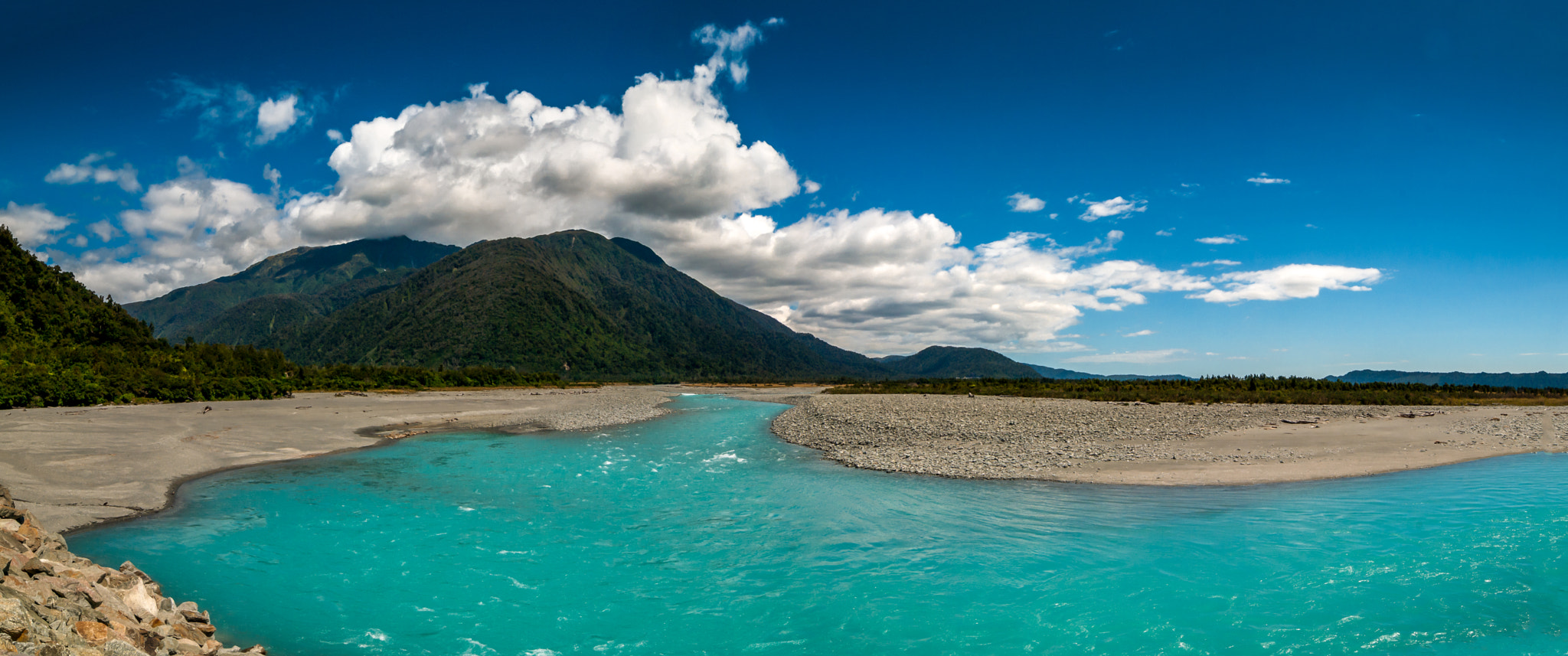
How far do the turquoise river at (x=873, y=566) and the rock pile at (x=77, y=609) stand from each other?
124 centimetres

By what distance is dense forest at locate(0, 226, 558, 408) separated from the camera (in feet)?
114

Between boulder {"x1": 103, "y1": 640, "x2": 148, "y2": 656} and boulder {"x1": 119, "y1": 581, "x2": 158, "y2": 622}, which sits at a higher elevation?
boulder {"x1": 103, "y1": 640, "x2": 148, "y2": 656}

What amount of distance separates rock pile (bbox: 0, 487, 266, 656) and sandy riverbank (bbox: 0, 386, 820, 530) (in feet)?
21.6

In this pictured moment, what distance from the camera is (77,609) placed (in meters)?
6.42

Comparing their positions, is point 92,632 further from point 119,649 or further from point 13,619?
point 13,619

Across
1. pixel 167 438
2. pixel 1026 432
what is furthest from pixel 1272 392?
pixel 167 438

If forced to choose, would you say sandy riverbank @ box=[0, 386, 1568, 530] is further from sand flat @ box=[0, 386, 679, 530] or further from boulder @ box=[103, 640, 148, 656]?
boulder @ box=[103, 640, 148, 656]

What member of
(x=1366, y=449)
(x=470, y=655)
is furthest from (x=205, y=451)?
(x=1366, y=449)

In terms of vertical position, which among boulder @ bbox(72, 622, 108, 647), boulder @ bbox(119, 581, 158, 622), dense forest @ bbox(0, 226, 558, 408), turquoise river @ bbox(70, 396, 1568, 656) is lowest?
turquoise river @ bbox(70, 396, 1568, 656)

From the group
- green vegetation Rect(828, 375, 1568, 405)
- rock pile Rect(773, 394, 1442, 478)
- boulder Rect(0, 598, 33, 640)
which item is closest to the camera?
boulder Rect(0, 598, 33, 640)

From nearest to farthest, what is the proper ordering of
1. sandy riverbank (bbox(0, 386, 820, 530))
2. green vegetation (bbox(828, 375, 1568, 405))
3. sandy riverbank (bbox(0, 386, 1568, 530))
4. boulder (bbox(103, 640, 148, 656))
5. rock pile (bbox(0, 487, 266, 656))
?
1. rock pile (bbox(0, 487, 266, 656))
2. boulder (bbox(103, 640, 148, 656))
3. sandy riverbank (bbox(0, 386, 820, 530))
4. sandy riverbank (bbox(0, 386, 1568, 530))
5. green vegetation (bbox(828, 375, 1568, 405))

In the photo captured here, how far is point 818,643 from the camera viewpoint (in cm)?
916

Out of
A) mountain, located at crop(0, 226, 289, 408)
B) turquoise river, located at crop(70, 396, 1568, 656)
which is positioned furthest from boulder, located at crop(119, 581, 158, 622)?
mountain, located at crop(0, 226, 289, 408)

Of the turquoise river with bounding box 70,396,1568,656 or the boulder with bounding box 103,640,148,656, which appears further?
the turquoise river with bounding box 70,396,1568,656
